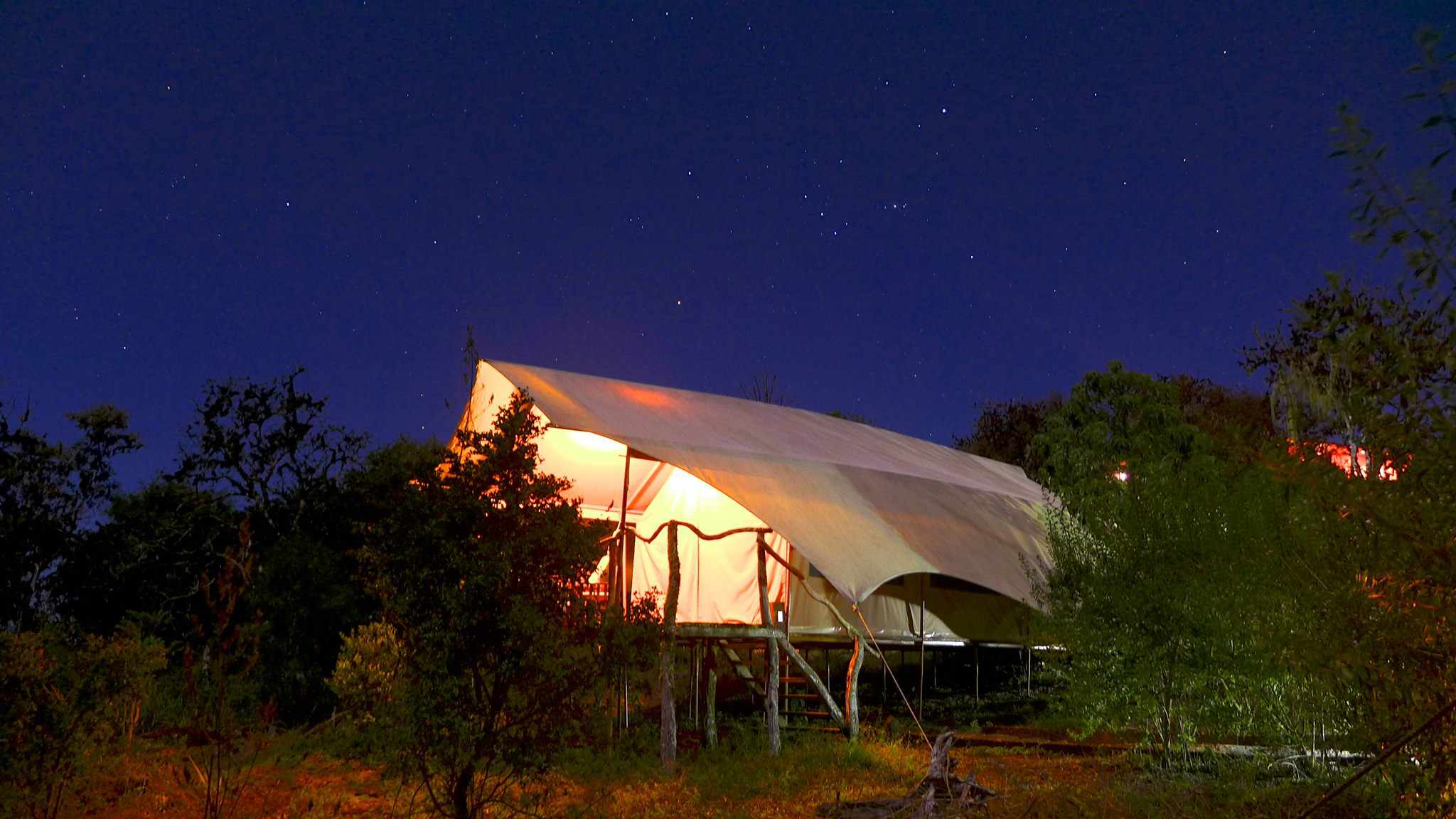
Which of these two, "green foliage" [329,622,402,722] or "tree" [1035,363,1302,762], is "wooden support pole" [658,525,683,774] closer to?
"green foliage" [329,622,402,722]

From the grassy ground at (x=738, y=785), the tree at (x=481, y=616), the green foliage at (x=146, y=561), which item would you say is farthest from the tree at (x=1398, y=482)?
the green foliage at (x=146, y=561)

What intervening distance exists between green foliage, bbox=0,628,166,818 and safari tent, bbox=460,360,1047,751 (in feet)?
13.7

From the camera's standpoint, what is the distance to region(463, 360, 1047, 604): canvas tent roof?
1138 cm

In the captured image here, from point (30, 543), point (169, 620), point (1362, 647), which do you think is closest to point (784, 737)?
point (1362, 647)

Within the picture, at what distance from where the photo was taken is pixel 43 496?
51.9ft

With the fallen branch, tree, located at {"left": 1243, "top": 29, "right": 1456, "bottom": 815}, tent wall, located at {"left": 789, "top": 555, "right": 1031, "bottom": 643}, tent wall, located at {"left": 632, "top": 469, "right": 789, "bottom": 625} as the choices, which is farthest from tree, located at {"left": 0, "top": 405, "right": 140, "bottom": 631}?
tree, located at {"left": 1243, "top": 29, "right": 1456, "bottom": 815}

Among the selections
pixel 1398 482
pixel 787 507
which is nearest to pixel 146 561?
pixel 787 507

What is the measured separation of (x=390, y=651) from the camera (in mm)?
9055

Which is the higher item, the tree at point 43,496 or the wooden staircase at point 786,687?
the tree at point 43,496

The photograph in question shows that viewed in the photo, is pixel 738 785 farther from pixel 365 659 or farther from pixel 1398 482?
pixel 1398 482

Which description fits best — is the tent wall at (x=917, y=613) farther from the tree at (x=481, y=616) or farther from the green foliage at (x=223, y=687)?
the tree at (x=481, y=616)

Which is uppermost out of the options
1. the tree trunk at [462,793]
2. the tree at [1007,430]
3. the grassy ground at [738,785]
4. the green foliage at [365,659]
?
the tree at [1007,430]

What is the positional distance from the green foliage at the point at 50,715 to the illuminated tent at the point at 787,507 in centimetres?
426

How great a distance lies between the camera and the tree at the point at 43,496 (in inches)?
593
